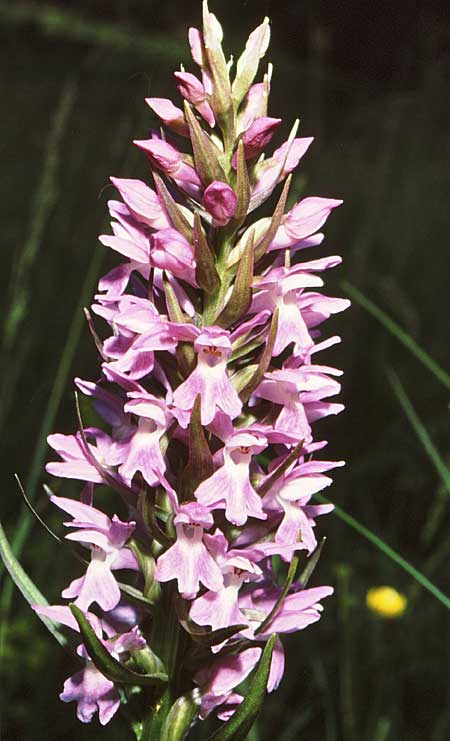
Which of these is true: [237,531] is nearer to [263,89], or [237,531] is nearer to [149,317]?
[149,317]

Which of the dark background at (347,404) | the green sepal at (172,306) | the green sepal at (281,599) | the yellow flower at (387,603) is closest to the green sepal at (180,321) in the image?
the green sepal at (172,306)

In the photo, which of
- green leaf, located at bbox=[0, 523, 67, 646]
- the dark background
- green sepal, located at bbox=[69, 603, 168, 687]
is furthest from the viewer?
the dark background

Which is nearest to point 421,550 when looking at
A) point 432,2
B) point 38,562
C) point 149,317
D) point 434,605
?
point 434,605

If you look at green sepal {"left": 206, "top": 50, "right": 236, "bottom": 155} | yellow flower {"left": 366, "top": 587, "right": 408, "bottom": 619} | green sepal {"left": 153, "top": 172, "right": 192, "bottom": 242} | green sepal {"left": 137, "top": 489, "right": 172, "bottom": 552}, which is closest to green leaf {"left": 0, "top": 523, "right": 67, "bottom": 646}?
green sepal {"left": 137, "top": 489, "right": 172, "bottom": 552}

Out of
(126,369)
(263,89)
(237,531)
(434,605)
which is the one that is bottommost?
(434,605)

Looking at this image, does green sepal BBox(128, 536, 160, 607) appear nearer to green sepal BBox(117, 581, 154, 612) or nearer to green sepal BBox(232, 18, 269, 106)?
green sepal BBox(117, 581, 154, 612)

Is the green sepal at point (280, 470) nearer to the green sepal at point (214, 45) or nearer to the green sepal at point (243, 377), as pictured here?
the green sepal at point (243, 377)

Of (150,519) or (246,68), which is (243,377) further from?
(246,68)
